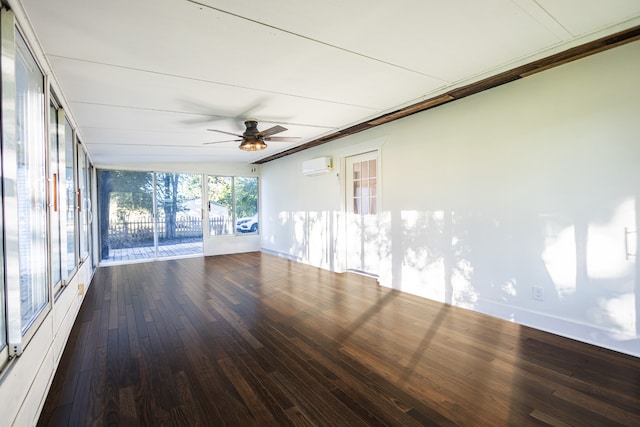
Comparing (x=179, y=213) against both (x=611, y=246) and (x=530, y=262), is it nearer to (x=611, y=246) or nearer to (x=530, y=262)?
(x=530, y=262)

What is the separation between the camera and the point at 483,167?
3.45 meters

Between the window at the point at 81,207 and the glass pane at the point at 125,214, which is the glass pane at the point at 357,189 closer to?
the window at the point at 81,207

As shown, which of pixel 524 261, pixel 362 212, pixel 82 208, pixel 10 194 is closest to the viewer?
pixel 10 194

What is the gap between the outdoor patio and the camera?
6973 mm

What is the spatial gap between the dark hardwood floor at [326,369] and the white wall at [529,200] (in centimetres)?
31

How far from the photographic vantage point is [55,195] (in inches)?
105

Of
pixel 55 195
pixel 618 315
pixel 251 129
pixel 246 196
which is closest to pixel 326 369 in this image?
pixel 618 315

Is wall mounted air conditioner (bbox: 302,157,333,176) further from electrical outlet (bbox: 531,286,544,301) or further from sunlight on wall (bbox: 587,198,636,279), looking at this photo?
sunlight on wall (bbox: 587,198,636,279)

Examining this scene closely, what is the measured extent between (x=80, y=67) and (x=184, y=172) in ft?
17.2

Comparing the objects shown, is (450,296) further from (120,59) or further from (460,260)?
(120,59)

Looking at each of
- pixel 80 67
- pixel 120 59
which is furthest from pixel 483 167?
pixel 80 67

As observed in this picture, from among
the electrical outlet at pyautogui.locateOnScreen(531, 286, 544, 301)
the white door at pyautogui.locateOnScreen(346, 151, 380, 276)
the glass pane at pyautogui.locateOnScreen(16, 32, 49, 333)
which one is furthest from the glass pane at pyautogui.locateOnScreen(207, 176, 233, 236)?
the electrical outlet at pyautogui.locateOnScreen(531, 286, 544, 301)

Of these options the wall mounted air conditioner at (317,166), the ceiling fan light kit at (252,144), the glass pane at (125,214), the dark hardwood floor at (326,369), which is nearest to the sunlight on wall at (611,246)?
the dark hardwood floor at (326,369)

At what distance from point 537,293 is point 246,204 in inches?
268
